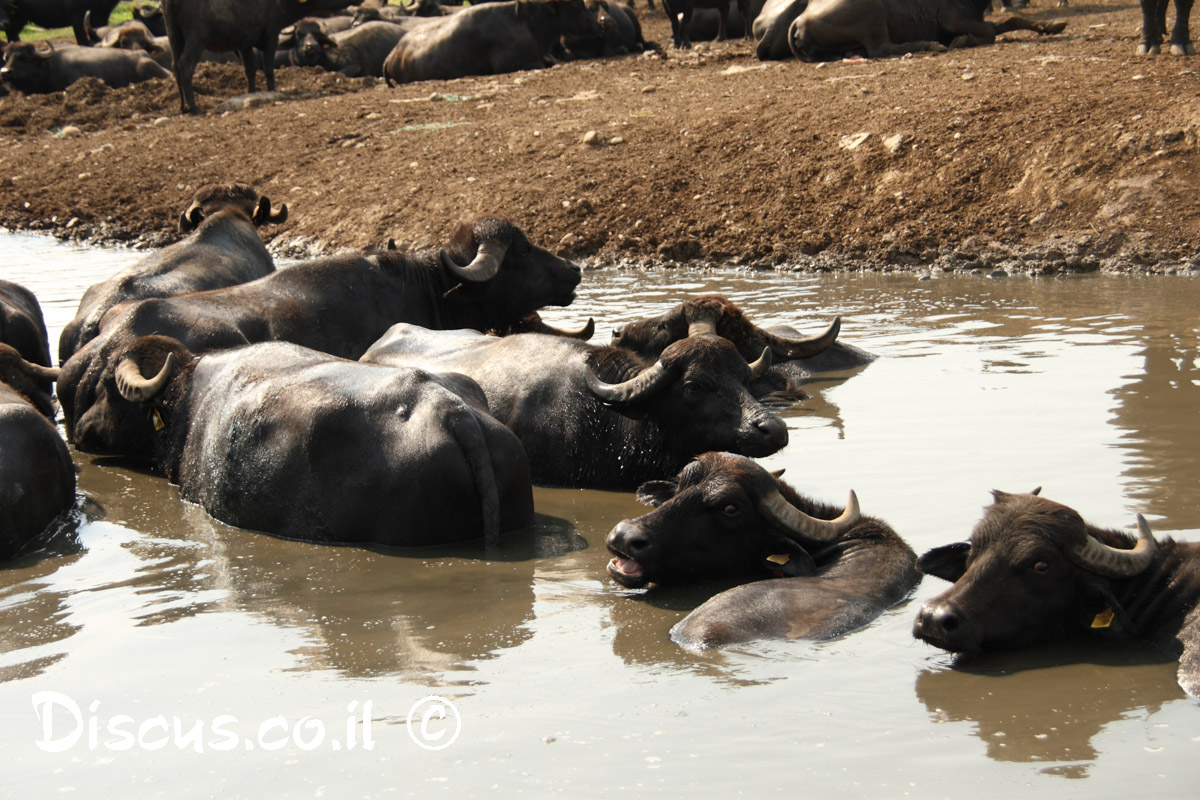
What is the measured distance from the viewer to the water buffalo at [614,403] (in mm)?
7660

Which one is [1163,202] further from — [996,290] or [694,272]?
[694,272]

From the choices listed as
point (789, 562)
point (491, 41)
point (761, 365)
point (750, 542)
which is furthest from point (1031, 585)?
point (491, 41)

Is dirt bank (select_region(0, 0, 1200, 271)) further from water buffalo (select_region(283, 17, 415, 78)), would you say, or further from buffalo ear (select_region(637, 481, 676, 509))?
buffalo ear (select_region(637, 481, 676, 509))

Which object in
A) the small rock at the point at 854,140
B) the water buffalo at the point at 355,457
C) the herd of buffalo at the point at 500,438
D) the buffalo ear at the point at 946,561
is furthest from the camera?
the small rock at the point at 854,140

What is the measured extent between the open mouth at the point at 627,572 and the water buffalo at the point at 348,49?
24875 millimetres

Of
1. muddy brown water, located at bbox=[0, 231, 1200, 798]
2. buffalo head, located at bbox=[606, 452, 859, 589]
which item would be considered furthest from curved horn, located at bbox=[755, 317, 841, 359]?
buffalo head, located at bbox=[606, 452, 859, 589]

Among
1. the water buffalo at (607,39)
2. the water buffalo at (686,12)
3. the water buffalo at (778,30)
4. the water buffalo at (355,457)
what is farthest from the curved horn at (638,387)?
the water buffalo at (607,39)

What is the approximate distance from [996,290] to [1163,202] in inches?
74.4

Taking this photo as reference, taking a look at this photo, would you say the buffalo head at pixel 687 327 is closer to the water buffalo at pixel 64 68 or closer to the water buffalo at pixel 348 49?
the water buffalo at pixel 348 49

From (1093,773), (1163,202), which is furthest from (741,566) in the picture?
(1163,202)

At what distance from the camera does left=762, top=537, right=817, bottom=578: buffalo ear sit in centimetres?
586

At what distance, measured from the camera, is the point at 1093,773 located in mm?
4105

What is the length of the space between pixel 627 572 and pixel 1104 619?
6.28 ft

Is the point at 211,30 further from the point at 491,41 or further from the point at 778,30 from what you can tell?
A: the point at 778,30
